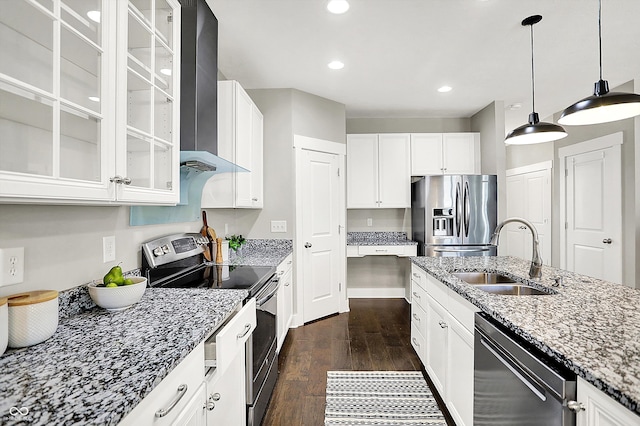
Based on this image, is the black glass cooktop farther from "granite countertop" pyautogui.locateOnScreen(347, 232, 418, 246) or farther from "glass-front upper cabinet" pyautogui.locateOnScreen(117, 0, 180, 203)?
"granite countertop" pyautogui.locateOnScreen(347, 232, 418, 246)

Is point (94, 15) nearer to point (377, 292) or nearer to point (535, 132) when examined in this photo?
point (535, 132)

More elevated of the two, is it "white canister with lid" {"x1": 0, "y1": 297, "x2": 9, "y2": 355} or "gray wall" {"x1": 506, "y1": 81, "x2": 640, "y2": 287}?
"gray wall" {"x1": 506, "y1": 81, "x2": 640, "y2": 287}

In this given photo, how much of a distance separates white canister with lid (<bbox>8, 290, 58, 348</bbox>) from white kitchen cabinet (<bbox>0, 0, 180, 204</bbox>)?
324 mm

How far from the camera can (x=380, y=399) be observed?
84.9 inches

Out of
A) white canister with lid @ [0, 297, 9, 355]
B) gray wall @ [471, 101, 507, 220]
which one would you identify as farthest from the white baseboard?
white canister with lid @ [0, 297, 9, 355]

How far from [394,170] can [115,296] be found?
3.74 metres

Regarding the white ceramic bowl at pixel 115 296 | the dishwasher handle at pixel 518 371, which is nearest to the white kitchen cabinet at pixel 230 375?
the white ceramic bowl at pixel 115 296

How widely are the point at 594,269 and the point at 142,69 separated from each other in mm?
4983

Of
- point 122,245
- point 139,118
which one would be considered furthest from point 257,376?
point 139,118

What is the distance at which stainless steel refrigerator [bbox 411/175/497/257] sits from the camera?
3918mm

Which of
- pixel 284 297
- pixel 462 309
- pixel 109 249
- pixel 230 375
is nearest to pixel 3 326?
pixel 109 249

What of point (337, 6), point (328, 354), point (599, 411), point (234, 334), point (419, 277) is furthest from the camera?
point (328, 354)

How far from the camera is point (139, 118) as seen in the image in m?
1.29

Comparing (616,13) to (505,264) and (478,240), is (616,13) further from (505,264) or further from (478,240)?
(478,240)
